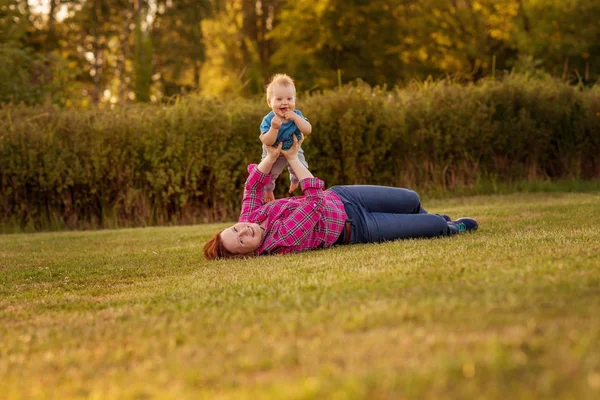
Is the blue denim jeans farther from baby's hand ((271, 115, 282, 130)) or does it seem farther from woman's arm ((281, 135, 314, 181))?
baby's hand ((271, 115, 282, 130))

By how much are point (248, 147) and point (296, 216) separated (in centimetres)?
676

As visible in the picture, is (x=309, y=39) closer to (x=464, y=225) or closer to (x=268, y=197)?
(x=464, y=225)

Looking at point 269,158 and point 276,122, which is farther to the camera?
point 269,158

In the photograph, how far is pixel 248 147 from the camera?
13.2m

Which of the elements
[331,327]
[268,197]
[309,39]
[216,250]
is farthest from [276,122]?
[309,39]

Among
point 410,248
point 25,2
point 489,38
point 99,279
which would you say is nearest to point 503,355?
point 410,248

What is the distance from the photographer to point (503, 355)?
8.18 feet

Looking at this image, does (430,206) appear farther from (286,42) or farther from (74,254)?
(286,42)

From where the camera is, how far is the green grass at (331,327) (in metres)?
2.43

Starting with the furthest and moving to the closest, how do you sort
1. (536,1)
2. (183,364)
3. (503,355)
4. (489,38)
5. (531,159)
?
1. (489,38)
2. (536,1)
3. (531,159)
4. (183,364)
5. (503,355)

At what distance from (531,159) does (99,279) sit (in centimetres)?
1031

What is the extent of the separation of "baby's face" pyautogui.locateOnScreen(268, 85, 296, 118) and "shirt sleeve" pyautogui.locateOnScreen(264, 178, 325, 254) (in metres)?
0.68

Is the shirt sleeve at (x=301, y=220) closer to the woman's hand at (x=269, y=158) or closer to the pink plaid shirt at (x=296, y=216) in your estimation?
the pink plaid shirt at (x=296, y=216)

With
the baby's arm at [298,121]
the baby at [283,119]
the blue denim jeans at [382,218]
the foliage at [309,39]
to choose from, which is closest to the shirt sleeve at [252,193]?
the baby at [283,119]
